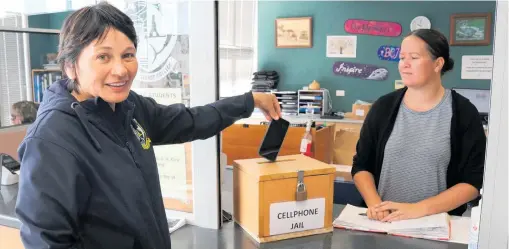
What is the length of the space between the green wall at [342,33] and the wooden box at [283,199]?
4537mm

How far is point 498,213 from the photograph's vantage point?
101 centimetres

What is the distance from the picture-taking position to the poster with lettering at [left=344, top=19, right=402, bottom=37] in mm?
5531

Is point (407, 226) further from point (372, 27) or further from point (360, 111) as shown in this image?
point (372, 27)

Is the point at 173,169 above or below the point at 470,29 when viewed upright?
below

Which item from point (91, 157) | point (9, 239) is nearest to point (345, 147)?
point (9, 239)

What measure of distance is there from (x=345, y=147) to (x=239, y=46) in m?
2.23

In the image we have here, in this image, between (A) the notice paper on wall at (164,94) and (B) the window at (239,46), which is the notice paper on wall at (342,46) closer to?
(B) the window at (239,46)

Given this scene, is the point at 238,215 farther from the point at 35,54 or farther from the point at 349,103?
the point at 35,54

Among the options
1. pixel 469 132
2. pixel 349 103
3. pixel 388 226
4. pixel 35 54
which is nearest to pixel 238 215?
pixel 388 226

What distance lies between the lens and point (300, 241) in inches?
51.6

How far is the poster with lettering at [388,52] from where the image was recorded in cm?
555

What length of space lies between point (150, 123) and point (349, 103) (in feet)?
15.7

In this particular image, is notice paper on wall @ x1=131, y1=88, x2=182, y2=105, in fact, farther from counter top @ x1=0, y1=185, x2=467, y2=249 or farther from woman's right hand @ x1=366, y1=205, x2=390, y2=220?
woman's right hand @ x1=366, y1=205, x2=390, y2=220

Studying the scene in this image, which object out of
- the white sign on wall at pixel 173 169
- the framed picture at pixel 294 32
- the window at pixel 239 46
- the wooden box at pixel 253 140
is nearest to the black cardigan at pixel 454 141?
the white sign on wall at pixel 173 169
